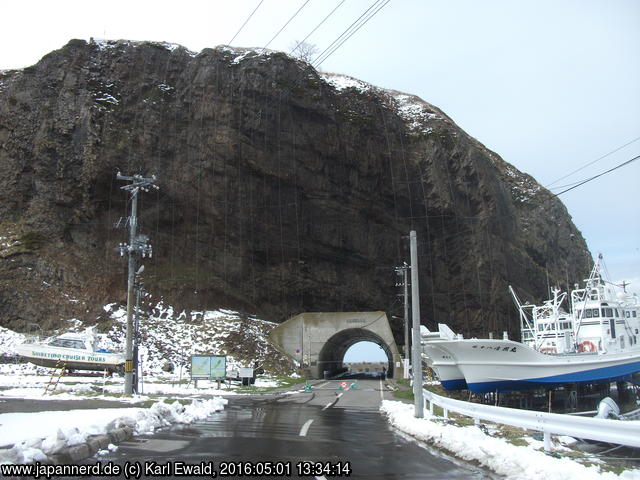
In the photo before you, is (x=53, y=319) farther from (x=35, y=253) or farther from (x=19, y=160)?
(x=19, y=160)

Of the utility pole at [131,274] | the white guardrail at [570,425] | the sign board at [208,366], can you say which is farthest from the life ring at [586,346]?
the utility pole at [131,274]

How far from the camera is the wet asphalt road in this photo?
838 cm

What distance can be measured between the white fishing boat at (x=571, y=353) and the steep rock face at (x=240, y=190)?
2557 centimetres

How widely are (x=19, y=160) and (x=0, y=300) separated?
602 inches

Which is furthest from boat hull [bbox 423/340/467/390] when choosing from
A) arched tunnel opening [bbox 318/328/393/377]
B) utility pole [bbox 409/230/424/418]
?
arched tunnel opening [bbox 318/328/393/377]

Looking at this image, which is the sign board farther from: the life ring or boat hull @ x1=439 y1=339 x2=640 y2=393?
the life ring

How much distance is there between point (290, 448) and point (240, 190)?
4515 cm

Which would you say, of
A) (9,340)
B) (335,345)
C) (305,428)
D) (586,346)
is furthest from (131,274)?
Answer: (335,345)

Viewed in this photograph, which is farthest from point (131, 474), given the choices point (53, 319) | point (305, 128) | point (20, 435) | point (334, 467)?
point (305, 128)

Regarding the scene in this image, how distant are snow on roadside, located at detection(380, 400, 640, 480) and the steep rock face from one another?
122 feet

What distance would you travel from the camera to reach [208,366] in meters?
28.0

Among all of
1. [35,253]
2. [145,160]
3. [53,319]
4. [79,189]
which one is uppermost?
[145,160]

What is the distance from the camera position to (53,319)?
1597 inches

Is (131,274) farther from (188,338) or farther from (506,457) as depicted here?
(188,338)
